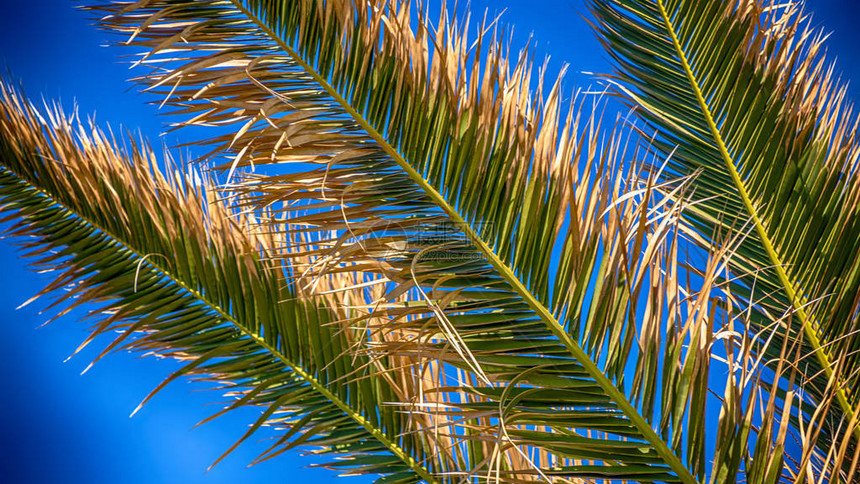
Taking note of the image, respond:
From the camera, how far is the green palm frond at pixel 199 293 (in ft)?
4.25

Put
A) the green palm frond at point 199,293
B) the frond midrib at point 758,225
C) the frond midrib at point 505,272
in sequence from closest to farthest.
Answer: the frond midrib at point 505,272 → the frond midrib at point 758,225 → the green palm frond at point 199,293

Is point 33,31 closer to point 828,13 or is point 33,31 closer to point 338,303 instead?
point 338,303

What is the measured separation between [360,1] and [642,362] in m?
0.66

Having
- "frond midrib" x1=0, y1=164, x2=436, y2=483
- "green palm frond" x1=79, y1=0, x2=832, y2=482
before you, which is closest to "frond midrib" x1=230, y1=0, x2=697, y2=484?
"green palm frond" x1=79, y1=0, x2=832, y2=482

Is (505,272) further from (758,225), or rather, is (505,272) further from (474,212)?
(758,225)

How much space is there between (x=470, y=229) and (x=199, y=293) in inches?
26.3

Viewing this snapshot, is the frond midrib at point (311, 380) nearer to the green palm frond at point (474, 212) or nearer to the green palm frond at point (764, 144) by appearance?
the green palm frond at point (474, 212)

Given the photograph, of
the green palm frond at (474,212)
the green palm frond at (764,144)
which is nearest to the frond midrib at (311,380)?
the green palm frond at (474,212)

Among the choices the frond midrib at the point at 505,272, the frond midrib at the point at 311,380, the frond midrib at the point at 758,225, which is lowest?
the frond midrib at the point at 311,380

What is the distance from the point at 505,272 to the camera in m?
0.89

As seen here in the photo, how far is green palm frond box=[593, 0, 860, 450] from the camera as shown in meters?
1.22

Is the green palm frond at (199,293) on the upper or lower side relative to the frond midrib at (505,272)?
lower

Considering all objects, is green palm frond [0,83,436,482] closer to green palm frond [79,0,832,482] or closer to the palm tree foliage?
the palm tree foliage

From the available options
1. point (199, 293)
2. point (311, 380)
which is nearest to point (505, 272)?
point (311, 380)
